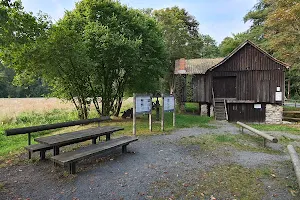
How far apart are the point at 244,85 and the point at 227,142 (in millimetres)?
10362

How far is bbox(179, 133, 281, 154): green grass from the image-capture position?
6.68m

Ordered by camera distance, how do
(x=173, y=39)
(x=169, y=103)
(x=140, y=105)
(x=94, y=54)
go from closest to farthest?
1. (x=140, y=105)
2. (x=169, y=103)
3. (x=94, y=54)
4. (x=173, y=39)

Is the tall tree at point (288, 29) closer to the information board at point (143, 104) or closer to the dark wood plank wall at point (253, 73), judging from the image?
the dark wood plank wall at point (253, 73)

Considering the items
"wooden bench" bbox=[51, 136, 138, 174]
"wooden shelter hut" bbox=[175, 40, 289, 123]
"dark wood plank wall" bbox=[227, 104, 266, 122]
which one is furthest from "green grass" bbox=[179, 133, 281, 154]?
"dark wood plank wall" bbox=[227, 104, 266, 122]

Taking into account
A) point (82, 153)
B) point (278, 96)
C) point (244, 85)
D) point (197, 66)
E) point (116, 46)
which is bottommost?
point (82, 153)

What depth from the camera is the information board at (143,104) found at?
8.30 m

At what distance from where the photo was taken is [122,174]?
4.41m

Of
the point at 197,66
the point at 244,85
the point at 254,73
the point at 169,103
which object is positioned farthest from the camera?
the point at 197,66

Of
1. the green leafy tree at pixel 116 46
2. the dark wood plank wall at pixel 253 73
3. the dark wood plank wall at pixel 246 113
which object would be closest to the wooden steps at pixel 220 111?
the dark wood plank wall at pixel 246 113

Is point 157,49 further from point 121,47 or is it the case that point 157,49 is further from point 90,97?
point 90,97

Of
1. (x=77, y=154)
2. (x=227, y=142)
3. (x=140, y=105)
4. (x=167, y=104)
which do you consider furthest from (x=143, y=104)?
(x=77, y=154)

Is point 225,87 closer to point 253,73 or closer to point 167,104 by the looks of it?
point 253,73

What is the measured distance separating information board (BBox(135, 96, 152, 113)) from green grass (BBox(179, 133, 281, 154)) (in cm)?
195

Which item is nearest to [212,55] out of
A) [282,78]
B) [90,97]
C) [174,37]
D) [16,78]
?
[174,37]
